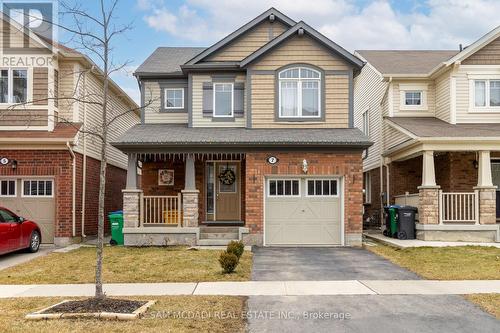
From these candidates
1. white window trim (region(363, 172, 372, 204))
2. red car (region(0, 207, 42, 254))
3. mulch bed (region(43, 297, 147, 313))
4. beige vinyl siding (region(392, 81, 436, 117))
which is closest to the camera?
mulch bed (region(43, 297, 147, 313))

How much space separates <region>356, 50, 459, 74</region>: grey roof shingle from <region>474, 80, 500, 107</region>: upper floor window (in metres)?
2.46

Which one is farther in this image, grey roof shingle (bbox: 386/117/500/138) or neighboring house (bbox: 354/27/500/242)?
grey roof shingle (bbox: 386/117/500/138)

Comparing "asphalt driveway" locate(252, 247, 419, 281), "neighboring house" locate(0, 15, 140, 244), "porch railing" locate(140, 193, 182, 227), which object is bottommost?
"asphalt driveway" locate(252, 247, 419, 281)

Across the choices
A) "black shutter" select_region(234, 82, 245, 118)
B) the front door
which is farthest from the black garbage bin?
"black shutter" select_region(234, 82, 245, 118)

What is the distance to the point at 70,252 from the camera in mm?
14875

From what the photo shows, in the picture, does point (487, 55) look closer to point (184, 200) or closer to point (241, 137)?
point (241, 137)

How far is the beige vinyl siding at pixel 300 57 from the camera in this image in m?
17.3

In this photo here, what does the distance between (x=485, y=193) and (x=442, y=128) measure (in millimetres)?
2775

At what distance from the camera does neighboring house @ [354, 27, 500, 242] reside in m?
16.4

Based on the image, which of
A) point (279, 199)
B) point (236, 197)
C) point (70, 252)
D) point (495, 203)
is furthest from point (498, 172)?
point (70, 252)

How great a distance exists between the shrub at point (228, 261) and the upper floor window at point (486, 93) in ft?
41.0

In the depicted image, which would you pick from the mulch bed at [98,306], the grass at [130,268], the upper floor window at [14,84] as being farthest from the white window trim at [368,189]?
the mulch bed at [98,306]

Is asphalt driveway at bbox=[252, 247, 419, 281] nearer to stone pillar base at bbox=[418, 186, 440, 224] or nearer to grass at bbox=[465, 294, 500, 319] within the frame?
grass at bbox=[465, 294, 500, 319]

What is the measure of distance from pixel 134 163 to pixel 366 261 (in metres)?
7.96
